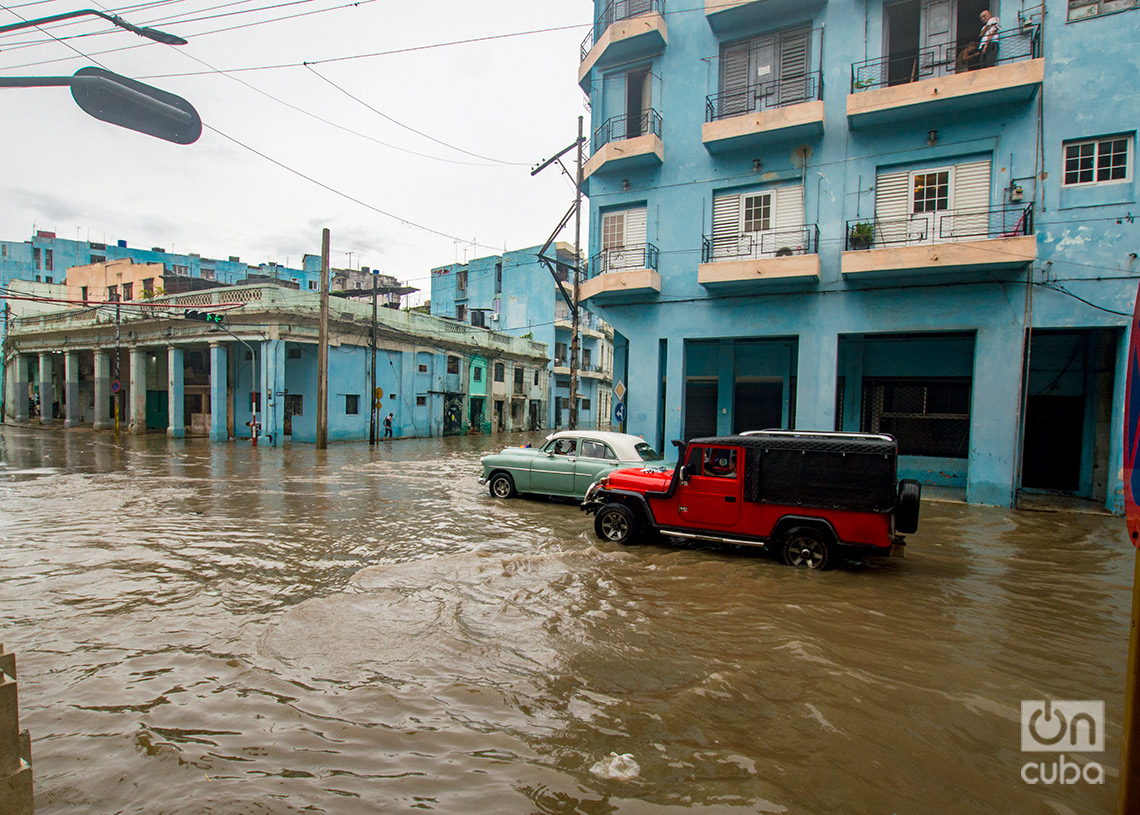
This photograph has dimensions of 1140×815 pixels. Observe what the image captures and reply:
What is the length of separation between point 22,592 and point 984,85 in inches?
753

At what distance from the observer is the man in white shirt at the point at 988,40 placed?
43.8 feet

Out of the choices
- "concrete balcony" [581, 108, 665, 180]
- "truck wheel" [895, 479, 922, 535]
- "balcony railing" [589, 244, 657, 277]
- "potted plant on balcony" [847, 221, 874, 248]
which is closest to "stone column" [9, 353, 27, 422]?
"balcony railing" [589, 244, 657, 277]

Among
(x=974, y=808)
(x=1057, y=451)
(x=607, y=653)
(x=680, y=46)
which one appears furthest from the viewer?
(x=680, y=46)

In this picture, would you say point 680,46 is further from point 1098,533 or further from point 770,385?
point 1098,533

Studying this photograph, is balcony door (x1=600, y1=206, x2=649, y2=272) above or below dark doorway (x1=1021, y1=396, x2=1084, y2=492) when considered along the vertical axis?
above

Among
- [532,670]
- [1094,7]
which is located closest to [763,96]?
[1094,7]

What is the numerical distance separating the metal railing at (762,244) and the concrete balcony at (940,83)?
2.85 m

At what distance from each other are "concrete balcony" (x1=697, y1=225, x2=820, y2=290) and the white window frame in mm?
5127

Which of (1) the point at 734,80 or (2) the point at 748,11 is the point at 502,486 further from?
(2) the point at 748,11

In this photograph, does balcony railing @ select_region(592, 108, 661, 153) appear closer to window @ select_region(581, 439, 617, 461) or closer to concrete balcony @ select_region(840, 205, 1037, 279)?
concrete balcony @ select_region(840, 205, 1037, 279)

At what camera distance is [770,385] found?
60.8ft

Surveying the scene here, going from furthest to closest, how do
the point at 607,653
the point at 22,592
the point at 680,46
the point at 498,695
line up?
the point at 680,46
the point at 22,592
the point at 607,653
the point at 498,695

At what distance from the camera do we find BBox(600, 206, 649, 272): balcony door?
18203 mm

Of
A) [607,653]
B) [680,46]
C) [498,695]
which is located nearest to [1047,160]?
[680,46]
